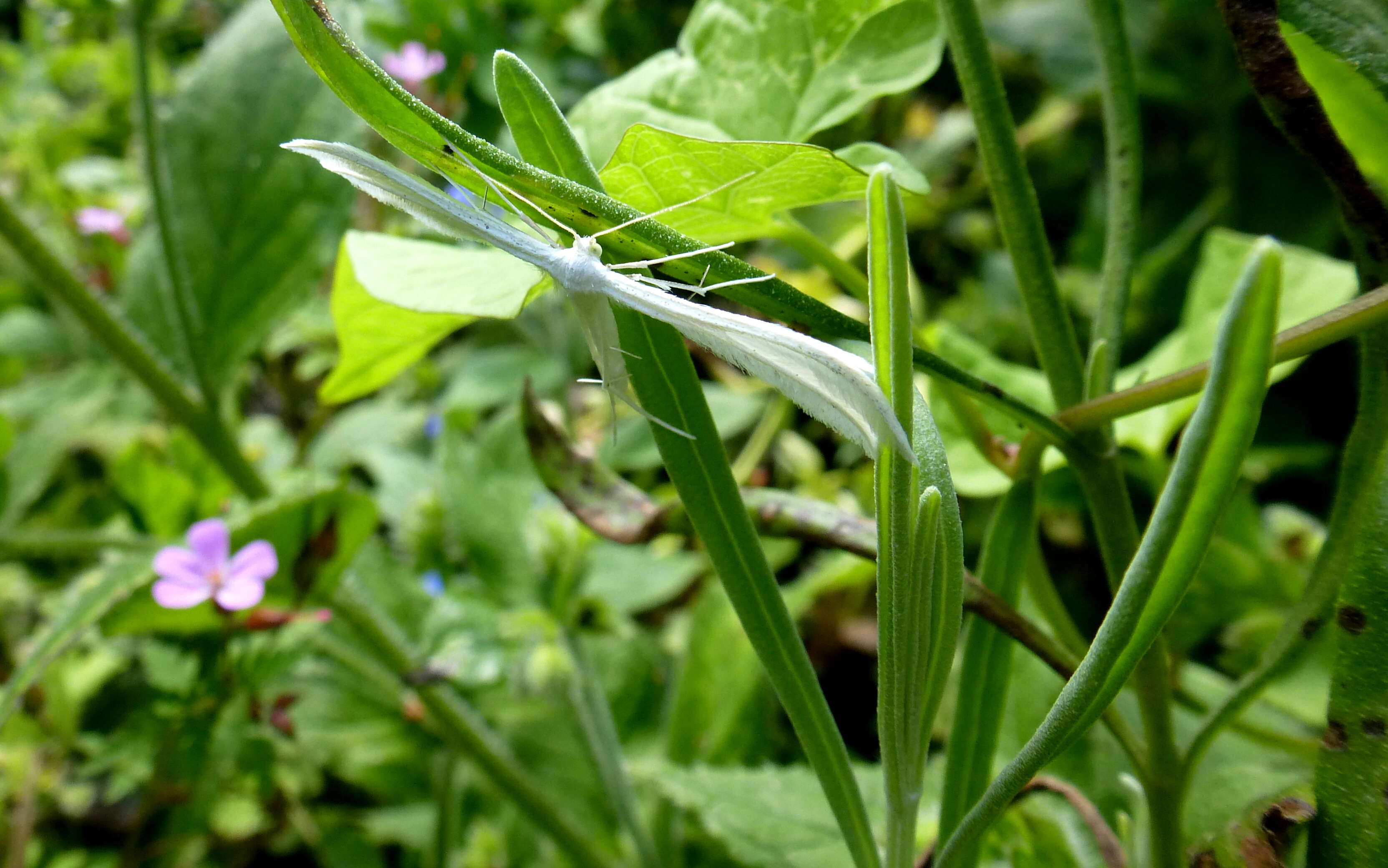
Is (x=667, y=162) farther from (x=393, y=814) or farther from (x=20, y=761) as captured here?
(x=20, y=761)

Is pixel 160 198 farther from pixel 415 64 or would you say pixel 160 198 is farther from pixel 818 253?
pixel 818 253

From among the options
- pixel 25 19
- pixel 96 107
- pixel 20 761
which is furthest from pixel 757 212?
pixel 25 19

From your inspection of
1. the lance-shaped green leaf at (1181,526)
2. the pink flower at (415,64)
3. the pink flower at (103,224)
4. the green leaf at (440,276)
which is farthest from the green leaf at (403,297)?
the pink flower at (103,224)

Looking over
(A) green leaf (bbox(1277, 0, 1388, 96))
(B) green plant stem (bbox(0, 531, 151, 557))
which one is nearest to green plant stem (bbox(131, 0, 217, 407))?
(B) green plant stem (bbox(0, 531, 151, 557))

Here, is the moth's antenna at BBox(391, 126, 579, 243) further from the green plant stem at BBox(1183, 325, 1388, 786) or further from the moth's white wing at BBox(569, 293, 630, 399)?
the green plant stem at BBox(1183, 325, 1388, 786)

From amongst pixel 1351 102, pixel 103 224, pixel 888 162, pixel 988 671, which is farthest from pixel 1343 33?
pixel 103 224
